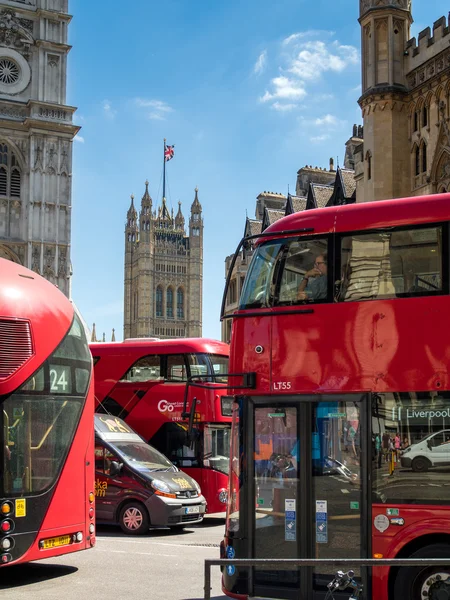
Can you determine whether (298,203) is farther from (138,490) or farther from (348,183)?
(138,490)

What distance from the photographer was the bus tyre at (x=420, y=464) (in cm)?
742

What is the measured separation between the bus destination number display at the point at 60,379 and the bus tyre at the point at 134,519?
5.50m

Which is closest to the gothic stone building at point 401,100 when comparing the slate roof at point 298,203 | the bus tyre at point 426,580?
the slate roof at point 298,203

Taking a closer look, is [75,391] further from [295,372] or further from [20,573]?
[295,372]

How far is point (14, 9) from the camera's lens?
49406mm

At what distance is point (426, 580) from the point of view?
7.31 meters

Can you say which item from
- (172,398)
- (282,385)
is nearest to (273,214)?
(172,398)

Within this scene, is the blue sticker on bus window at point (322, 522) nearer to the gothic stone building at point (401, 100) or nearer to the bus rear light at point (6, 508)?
the bus rear light at point (6, 508)

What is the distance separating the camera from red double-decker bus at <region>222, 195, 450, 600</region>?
751 centimetres

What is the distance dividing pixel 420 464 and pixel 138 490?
8567 mm

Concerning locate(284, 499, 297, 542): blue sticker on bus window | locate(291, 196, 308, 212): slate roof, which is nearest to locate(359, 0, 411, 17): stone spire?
locate(291, 196, 308, 212): slate roof

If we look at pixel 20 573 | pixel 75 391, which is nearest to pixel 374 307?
pixel 75 391

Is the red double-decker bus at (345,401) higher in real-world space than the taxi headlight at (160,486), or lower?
higher

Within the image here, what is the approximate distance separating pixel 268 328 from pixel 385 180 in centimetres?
2251
